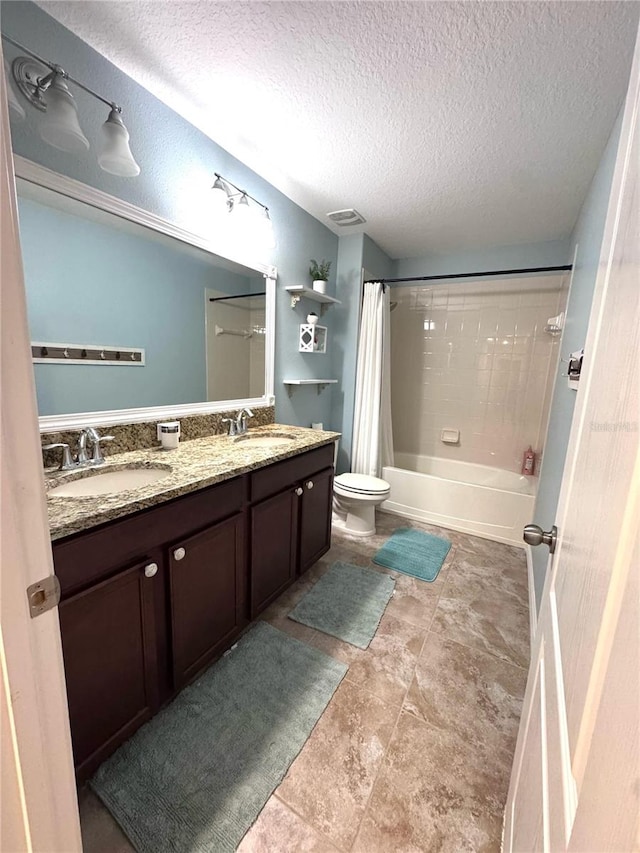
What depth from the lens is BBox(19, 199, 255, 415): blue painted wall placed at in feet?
3.98

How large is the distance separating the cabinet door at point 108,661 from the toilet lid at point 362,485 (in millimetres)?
1595

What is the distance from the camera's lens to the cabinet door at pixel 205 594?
123 cm

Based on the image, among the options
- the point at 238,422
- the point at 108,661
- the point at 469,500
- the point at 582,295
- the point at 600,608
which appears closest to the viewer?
the point at 600,608

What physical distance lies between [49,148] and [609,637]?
6.24ft

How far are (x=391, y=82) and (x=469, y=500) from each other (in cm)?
258

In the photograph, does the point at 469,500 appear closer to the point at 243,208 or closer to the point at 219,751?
the point at 219,751

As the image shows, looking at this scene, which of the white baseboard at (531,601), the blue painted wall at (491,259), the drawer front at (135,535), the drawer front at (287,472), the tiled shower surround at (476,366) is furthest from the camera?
the tiled shower surround at (476,366)

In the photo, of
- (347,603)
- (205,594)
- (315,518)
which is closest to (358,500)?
(315,518)

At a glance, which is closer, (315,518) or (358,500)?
(315,518)

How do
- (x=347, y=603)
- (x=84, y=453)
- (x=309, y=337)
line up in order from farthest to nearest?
(x=309, y=337) → (x=347, y=603) → (x=84, y=453)

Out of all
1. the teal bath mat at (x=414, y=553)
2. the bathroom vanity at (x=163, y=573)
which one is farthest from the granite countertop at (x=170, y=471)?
the teal bath mat at (x=414, y=553)

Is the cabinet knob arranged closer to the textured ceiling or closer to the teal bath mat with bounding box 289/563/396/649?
the teal bath mat with bounding box 289/563/396/649

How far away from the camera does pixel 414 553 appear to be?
8.05ft

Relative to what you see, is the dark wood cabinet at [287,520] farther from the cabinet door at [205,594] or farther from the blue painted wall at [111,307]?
the blue painted wall at [111,307]
